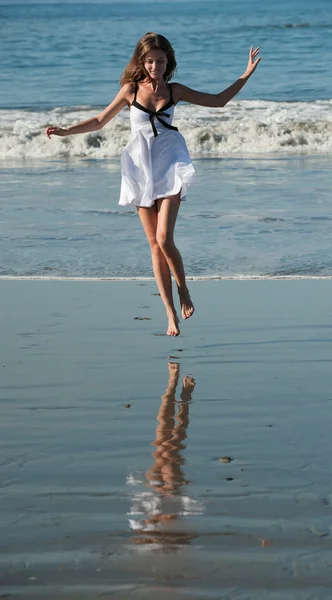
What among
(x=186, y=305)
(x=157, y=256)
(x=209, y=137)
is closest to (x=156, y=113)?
(x=157, y=256)

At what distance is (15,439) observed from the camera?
3820 mm

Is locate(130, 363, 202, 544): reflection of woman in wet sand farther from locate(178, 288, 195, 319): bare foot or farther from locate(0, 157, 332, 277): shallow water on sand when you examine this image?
locate(0, 157, 332, 277): shallow water on sand

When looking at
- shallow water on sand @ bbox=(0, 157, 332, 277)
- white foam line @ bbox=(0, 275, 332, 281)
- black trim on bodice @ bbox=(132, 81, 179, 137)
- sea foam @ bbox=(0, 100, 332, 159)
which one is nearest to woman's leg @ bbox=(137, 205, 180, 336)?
black trim on bodice @ bbox=(132, 81, 179, 137)

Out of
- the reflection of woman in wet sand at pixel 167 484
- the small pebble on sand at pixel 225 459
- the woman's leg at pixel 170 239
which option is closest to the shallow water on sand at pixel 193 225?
the woman's leg at pixel 170 239

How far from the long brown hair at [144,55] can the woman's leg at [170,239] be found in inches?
26.7

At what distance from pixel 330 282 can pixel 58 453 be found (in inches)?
147

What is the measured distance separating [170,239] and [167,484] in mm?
2666

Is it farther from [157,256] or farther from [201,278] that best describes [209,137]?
[157,256]

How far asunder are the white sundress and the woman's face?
130mm

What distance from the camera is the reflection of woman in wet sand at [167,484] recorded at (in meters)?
2.91

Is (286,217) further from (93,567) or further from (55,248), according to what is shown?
(93,567)

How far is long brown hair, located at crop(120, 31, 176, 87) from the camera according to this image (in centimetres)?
567

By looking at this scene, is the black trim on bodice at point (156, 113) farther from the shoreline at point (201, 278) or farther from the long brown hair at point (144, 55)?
the shoreline at point (201, 278)

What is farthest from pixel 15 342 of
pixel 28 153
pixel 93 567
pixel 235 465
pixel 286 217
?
pixel 28 153
